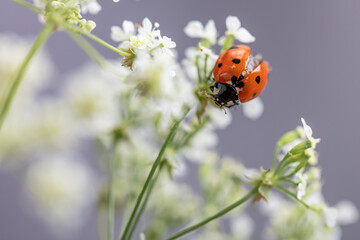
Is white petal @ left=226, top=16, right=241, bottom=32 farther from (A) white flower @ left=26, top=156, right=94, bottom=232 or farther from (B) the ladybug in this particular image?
(A) white flower @ left=26, top=156, right=94, bottom=232

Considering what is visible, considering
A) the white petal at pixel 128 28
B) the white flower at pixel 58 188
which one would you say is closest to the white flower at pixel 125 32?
the white petal at pixel 128 28

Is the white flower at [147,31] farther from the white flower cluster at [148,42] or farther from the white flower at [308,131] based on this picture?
the white flower at [308,131]

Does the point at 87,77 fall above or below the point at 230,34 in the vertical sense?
above

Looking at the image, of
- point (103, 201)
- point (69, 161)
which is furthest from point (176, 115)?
point (69, 161)

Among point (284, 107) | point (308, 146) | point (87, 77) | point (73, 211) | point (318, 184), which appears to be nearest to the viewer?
point (308, 146)

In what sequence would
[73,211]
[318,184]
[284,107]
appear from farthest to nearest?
1. [284,107]
2. [73,211]
3. [318,184]

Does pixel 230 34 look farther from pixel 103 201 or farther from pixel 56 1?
pixel 103 201

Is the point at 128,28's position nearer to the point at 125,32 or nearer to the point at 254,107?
the point at 125,32
